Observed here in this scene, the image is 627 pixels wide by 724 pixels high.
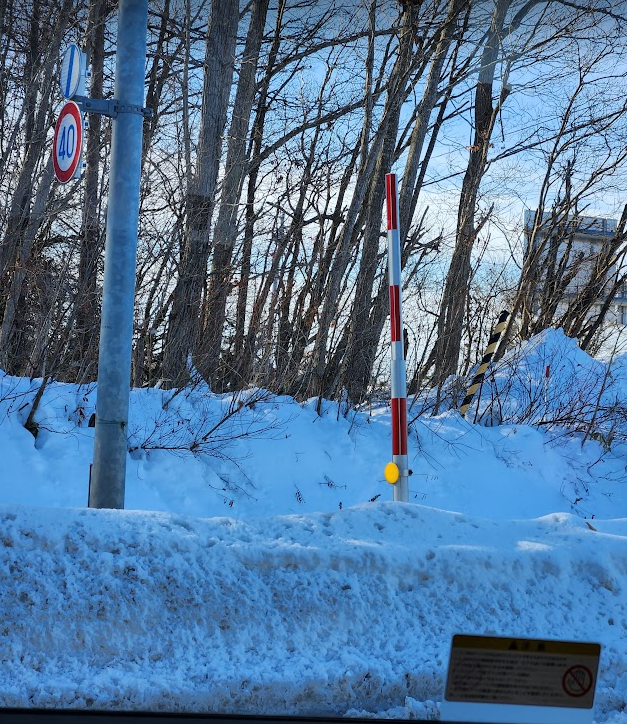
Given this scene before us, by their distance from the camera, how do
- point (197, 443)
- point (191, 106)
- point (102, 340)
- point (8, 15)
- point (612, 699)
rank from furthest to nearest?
1. point (191, 106)
2. point (8, 15)
3. point (197, 443)
4. point (102, 340)
5. point (612, 699)

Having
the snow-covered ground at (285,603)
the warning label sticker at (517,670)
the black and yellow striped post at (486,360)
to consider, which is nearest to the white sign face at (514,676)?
the warning label sticker at (517,670)

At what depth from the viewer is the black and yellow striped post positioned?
30.8 feet

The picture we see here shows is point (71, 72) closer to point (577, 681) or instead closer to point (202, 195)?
point (577, 681)

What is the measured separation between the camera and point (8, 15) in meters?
11.3

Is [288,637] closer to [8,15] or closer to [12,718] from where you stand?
[12,718]

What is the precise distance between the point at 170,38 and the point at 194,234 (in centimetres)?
592

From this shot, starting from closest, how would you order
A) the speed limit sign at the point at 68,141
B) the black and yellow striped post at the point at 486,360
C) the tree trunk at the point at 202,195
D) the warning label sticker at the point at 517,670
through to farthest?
the warning label sticker at the point at 517,670, the speed limit sign at the point at 68,141, the tree trunk at the point at 202,195, the black and yellow striped post at the point at 486,360

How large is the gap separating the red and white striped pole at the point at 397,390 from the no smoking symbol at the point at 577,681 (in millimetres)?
3229

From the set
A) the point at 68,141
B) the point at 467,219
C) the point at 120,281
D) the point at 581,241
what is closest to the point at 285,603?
the point at 120,281

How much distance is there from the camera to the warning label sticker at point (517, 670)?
1.79 metres

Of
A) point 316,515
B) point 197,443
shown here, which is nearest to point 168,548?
point 316,515

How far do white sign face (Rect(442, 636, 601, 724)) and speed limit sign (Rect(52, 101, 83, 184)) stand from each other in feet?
12.3

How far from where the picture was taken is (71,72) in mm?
5055

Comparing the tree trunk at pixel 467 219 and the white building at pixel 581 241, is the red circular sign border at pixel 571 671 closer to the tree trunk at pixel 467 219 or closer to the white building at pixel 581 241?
the tree trunk at pixel 467 219
